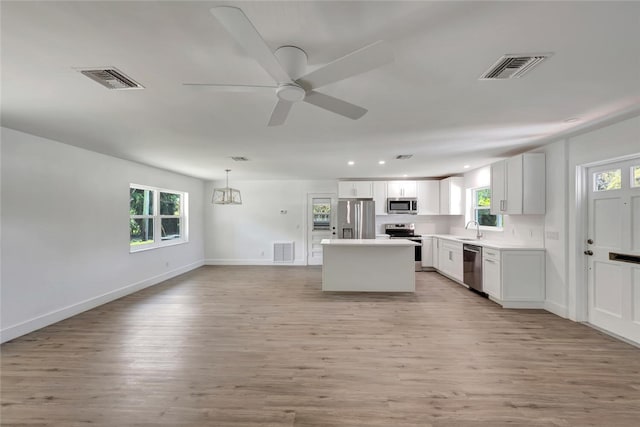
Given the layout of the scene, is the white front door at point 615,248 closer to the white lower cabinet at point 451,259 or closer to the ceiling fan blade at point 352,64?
the white lower cabinet at point 451,259

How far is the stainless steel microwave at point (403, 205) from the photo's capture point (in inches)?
275

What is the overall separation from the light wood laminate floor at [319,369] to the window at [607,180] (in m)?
1.75

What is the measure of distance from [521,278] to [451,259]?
174cm

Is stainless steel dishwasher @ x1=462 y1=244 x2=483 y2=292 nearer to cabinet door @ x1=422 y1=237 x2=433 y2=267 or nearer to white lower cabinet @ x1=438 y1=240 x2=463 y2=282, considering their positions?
white lower cabinet @ x1=438 y1=240 x2=463 y2=282

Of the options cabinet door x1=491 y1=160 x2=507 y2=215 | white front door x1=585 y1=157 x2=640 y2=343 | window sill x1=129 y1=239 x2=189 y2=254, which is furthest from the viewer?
window sill x1=129 y1=239 x2=189 y2=254

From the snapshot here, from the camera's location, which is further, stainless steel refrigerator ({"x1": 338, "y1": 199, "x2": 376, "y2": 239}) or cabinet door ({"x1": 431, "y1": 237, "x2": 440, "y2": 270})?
stainless steel refrigerator ({"x1": 338, "y1": 199, "x2": 376, "y2": 239})

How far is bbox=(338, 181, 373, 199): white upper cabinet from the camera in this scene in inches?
279

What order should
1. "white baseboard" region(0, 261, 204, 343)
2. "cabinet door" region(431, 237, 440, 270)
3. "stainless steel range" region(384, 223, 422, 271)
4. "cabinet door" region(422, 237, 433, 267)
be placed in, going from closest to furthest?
1. "white baseboard" region(0, 261, 204, 343)
2. "cabinet door" region(431, 237, 440, 270)
3. "cabinet door" region(422, 237, 433, 267)
4. "stainless steel range" region(384, 223, 422, 271)

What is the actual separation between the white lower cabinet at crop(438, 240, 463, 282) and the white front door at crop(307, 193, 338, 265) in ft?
9.68

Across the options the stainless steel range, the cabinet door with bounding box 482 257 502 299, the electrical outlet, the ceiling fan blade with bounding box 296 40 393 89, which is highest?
the ceiling fan blade with bounding box 296 40 393 89

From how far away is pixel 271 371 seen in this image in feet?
7.98

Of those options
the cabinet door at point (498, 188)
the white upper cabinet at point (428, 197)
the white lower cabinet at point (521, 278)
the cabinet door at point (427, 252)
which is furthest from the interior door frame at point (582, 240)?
the white upper cabinet at point (428, 197)

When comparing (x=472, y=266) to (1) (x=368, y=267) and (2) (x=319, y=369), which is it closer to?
(1) (x=368, y=267)

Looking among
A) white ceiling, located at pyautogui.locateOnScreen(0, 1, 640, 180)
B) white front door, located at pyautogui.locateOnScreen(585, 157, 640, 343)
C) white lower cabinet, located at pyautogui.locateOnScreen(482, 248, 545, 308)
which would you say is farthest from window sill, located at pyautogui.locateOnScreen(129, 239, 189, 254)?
white front door, located at pyautogui.locateOnScreen(585, 157, 640, 343)
